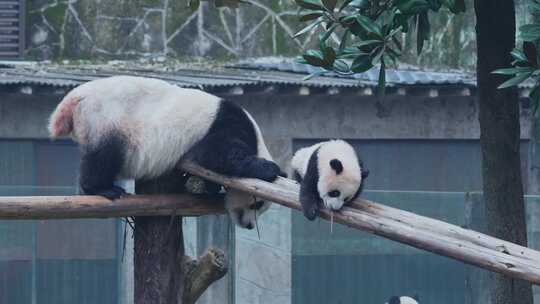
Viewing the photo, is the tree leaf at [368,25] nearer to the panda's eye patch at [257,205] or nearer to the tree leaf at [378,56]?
the tree leaf at [378,56]

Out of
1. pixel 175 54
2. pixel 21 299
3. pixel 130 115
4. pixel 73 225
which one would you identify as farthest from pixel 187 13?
pixel 130 115

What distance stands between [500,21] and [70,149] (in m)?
6.29

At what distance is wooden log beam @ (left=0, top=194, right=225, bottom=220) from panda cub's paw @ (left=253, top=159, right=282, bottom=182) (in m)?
0.47

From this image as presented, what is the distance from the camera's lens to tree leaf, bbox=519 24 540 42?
15.3 ft

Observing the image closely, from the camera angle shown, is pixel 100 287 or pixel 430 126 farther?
pixel 430 126

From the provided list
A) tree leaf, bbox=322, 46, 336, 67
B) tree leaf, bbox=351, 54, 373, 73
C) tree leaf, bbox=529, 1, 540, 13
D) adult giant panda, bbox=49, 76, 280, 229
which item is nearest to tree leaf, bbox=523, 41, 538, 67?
tree leaf, bbox=529, 1, 540, 13

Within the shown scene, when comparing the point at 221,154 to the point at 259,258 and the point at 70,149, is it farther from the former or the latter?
the point at 70,149

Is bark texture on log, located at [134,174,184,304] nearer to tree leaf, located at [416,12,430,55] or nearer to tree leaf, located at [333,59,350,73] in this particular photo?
tree leaf, located at [333,59,350,73]

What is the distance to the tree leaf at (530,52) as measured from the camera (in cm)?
473

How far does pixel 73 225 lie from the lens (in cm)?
1070

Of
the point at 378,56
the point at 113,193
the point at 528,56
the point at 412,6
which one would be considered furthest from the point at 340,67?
the point at 113,193

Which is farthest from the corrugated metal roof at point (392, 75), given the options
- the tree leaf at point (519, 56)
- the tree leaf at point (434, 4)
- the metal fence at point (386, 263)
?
the tree leaf at point (519, 56)

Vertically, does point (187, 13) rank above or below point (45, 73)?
above

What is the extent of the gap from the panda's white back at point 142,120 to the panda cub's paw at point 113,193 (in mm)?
155
